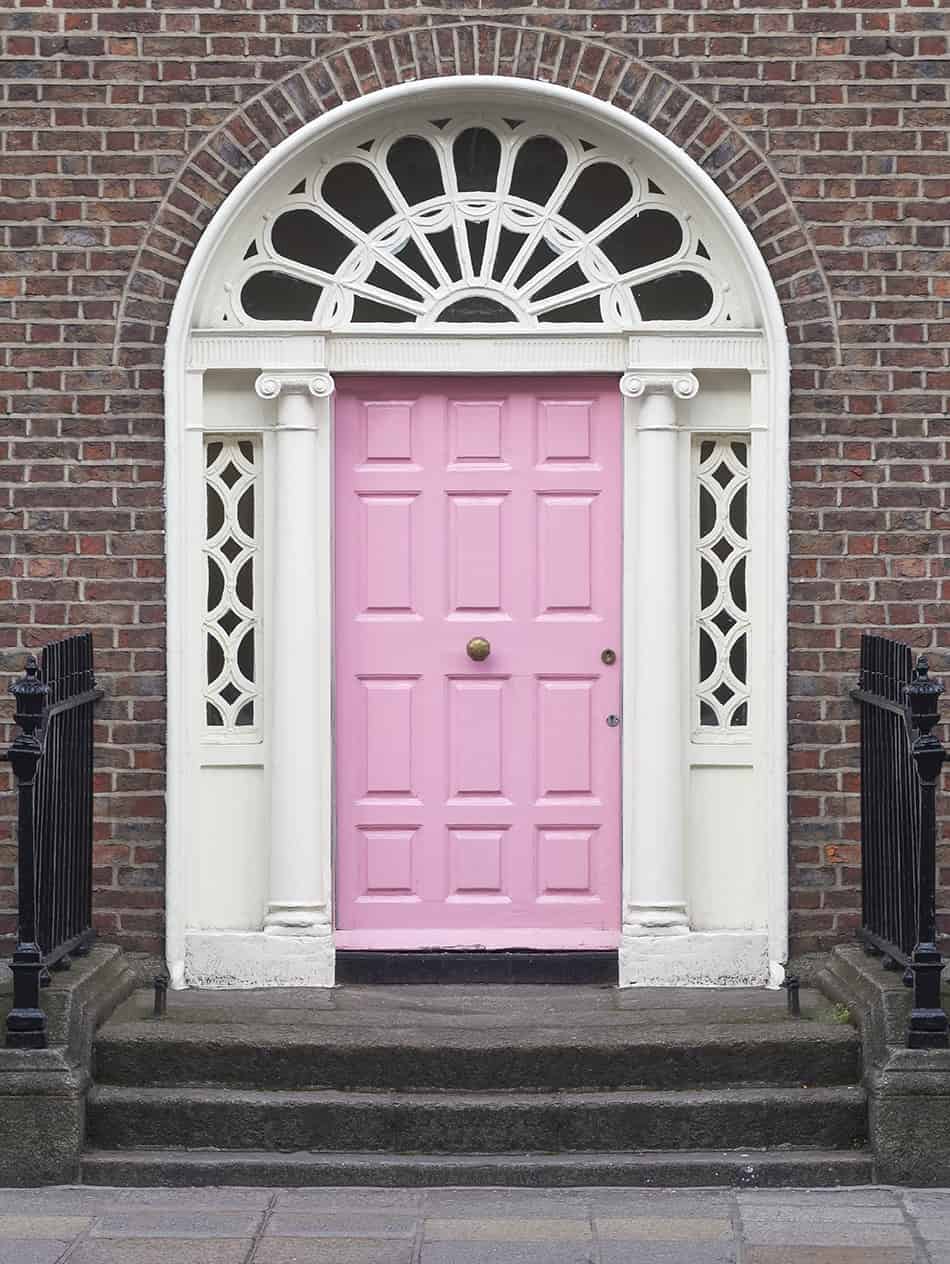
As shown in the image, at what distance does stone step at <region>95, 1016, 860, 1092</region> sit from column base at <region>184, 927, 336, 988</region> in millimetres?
835

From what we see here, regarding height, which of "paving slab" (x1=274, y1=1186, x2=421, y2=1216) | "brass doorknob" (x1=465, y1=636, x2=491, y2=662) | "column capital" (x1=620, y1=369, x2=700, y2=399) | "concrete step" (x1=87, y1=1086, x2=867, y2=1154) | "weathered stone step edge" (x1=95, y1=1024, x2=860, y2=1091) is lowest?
"paving slab" (x1=274, y1=1186, x2=421, y2=1216)

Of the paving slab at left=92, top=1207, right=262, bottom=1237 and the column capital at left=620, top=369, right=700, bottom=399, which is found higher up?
the column capital at left=620, top=369, right=700, bottom=399

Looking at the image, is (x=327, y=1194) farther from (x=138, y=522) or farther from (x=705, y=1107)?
(x=138, y=522)

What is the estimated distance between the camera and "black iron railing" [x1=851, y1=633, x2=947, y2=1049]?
19.2ft

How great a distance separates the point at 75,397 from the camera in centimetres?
690

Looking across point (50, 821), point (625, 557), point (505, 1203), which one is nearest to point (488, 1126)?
point (505, 1203)

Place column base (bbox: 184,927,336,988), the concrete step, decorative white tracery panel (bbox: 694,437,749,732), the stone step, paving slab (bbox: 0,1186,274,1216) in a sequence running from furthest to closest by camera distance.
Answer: decorative white tracery panel (bbox: 694,437,749,732) → column base (bbox: 184,927,336,988) → the stone step → the concrete step → paving slab (bbox: 0,1186,274,1216)

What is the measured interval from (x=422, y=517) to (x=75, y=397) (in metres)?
1.34

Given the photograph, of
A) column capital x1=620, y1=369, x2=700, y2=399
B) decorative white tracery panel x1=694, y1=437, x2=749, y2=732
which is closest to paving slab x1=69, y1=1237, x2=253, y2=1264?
decorative white tracery panel x1=694, y1=437, x2=749, y2=732

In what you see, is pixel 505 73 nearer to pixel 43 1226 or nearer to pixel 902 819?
pixel 902 819

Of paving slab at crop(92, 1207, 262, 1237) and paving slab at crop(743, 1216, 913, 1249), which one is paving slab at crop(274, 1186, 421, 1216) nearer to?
paving slab at crop(92, 1207, 262, 1237)

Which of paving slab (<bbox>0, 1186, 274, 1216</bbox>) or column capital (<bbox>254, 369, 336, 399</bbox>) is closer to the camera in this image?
paving slab (<bbox>0, 1186, 274, 1216</bbox>)

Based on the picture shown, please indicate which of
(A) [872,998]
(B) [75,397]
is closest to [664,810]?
(A) [872,998]

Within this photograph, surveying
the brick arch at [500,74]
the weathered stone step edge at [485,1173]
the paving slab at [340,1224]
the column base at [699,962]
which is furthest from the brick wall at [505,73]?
the paving slab at [340,1224]
